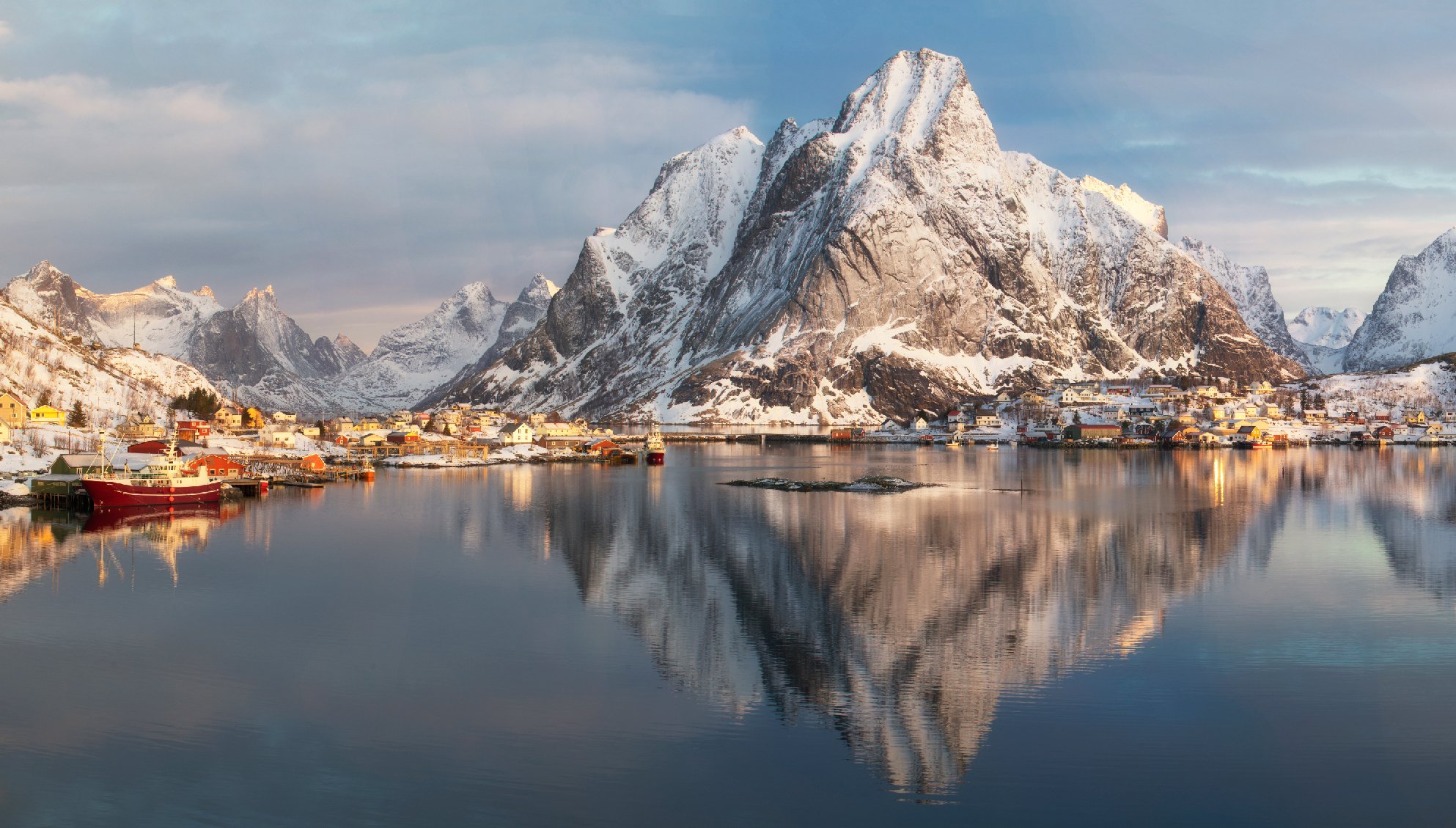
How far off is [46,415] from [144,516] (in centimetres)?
4004

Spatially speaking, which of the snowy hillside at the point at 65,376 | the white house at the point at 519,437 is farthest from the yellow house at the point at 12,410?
the white house at the point at 519,437

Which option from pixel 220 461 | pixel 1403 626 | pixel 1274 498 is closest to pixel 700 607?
pixel 1403 626

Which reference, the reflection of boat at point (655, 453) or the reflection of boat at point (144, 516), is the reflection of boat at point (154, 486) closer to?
the reflection of boat at point (144, 516)

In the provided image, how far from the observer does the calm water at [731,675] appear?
61.4ft

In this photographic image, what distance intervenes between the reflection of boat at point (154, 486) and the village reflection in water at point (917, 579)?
18.7 m

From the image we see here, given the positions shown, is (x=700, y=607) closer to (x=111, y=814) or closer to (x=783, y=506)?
(x=111, y=814)

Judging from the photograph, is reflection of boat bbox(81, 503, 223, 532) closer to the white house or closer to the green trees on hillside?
the green trees on hillside

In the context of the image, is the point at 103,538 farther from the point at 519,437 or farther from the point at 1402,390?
the point at 1402,390

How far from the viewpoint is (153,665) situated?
26547mm

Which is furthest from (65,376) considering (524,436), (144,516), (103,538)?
(103,538)

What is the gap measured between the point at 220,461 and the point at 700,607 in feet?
185

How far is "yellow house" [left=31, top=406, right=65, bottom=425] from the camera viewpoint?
3512 inches

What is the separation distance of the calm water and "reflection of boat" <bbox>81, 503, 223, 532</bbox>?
1.51 metres

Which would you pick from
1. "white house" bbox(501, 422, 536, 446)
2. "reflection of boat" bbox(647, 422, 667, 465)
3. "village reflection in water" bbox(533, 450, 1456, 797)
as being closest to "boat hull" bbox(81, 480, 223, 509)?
"village reflection in water" bbox(533, 450, 1456, 797)
